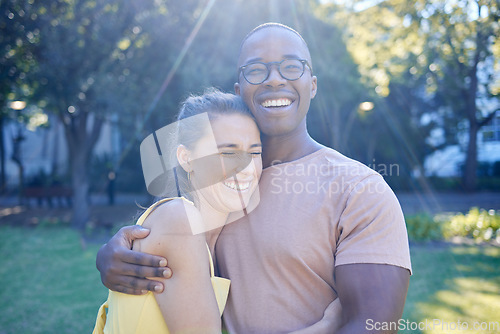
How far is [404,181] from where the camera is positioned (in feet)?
68.7

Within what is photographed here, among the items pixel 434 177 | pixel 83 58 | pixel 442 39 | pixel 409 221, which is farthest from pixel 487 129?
pixel 83 58

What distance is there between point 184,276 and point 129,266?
0.93 feet

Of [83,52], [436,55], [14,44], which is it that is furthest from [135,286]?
[436,55]

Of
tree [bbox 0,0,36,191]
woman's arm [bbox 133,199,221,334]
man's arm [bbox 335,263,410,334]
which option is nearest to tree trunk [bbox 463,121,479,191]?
tree [bbox 0,0,36,191]

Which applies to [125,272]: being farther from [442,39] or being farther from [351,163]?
Result: [442,39]

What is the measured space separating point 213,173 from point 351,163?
0.66 meters

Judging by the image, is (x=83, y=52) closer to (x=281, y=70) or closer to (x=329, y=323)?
(x=281, y=70)

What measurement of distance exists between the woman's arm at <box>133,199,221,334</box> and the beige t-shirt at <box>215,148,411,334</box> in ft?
1.04

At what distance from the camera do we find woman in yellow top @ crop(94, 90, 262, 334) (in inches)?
66.5

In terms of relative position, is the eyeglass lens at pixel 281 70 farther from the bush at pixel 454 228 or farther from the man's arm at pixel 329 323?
the bush at pixel 454 228

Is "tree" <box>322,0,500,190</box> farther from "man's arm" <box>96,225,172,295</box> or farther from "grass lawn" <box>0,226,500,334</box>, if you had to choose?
"man's arm" <box>96,225,172,295</box>

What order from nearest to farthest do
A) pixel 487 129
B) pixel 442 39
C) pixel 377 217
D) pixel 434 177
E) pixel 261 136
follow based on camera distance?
pixel 377 217 → pixel 261 136 → pixel 442 39 → pixel 487 129 → pixel 434 177

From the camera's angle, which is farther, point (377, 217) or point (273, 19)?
point (273, 19)

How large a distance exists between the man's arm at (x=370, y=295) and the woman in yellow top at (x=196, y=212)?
1.72 ft
